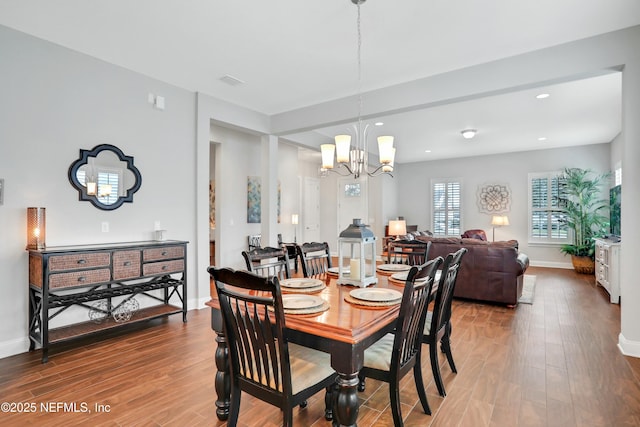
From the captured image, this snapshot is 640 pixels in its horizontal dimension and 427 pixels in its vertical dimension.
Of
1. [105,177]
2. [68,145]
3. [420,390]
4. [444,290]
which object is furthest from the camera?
[105,177]

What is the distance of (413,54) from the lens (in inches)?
132

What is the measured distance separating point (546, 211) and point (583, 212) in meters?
0.82

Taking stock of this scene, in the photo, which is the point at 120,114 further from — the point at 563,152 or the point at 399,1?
the point at 563,152

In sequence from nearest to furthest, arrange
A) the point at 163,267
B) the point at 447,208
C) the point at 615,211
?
the point at 163,267 < the point at 615,211 < the point at 447,208

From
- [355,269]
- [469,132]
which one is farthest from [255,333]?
[469,132]

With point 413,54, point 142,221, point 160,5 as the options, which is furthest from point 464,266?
point 160,5

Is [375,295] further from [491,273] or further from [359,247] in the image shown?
[491,273]

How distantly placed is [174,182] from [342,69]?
7.85ft

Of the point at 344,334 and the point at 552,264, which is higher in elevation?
the point at 344,334

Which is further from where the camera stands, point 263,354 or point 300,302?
point 300,302

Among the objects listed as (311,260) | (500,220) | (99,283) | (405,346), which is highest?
(500,220)

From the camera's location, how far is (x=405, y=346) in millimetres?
1871

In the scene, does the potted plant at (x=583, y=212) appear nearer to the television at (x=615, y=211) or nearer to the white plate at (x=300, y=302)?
the television at (x=615, y=211)

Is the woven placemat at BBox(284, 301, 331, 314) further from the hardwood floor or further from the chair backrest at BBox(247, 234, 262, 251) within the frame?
the chair backrest at BBox(247, 234, 262, 251)
